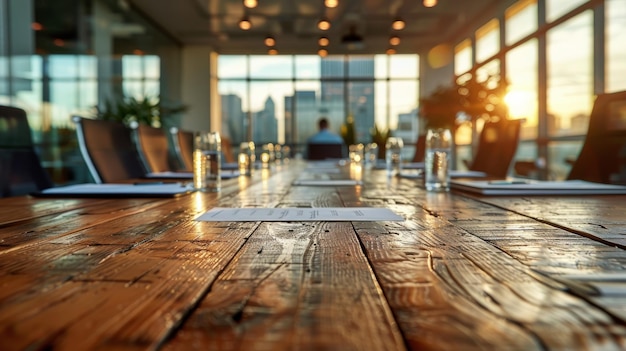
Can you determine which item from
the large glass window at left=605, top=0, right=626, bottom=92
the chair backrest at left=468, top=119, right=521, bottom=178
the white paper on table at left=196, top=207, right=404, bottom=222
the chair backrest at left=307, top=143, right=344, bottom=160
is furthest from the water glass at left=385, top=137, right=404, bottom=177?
the chair backrest at left=307, top=143, right=344, bottom=160

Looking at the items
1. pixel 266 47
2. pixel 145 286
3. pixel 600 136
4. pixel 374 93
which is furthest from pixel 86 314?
pixel 374 93

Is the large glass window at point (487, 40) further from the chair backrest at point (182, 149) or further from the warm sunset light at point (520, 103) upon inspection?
the chair backrest at point (182, 149)

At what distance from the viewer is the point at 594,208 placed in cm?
111

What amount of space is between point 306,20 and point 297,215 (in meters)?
8.69

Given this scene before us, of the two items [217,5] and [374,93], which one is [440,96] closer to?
[217,5]

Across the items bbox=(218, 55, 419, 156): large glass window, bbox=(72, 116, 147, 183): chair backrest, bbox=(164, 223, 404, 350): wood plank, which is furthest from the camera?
bbox=(218, 55, 419, 156): large glass window

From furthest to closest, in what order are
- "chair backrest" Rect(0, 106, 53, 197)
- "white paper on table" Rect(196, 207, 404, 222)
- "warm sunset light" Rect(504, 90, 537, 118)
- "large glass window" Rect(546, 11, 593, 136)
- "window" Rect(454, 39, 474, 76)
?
"window" Rect(454, 39, 474, 76), "warm sunset light" Rect(504, 90, 537, 118), "large glass window" Rect(546, 11, 593, 136), "chair backrest" Rect(0, 106, 53, 197), "white paper on table" Rect(196, 207, 404, 222)

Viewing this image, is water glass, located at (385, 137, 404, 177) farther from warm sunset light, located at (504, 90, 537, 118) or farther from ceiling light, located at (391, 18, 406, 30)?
ceiling light, located at (391, 18, 406, 30)

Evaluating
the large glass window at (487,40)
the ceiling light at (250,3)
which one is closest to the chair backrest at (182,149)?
the ceiling light at (250,3)

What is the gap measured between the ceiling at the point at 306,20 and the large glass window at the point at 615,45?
285 cm

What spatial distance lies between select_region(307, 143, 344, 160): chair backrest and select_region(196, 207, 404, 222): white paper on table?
240 inches

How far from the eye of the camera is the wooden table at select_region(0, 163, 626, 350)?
33 cm

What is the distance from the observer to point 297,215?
0.97 meters

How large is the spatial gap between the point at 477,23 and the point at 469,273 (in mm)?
9756
